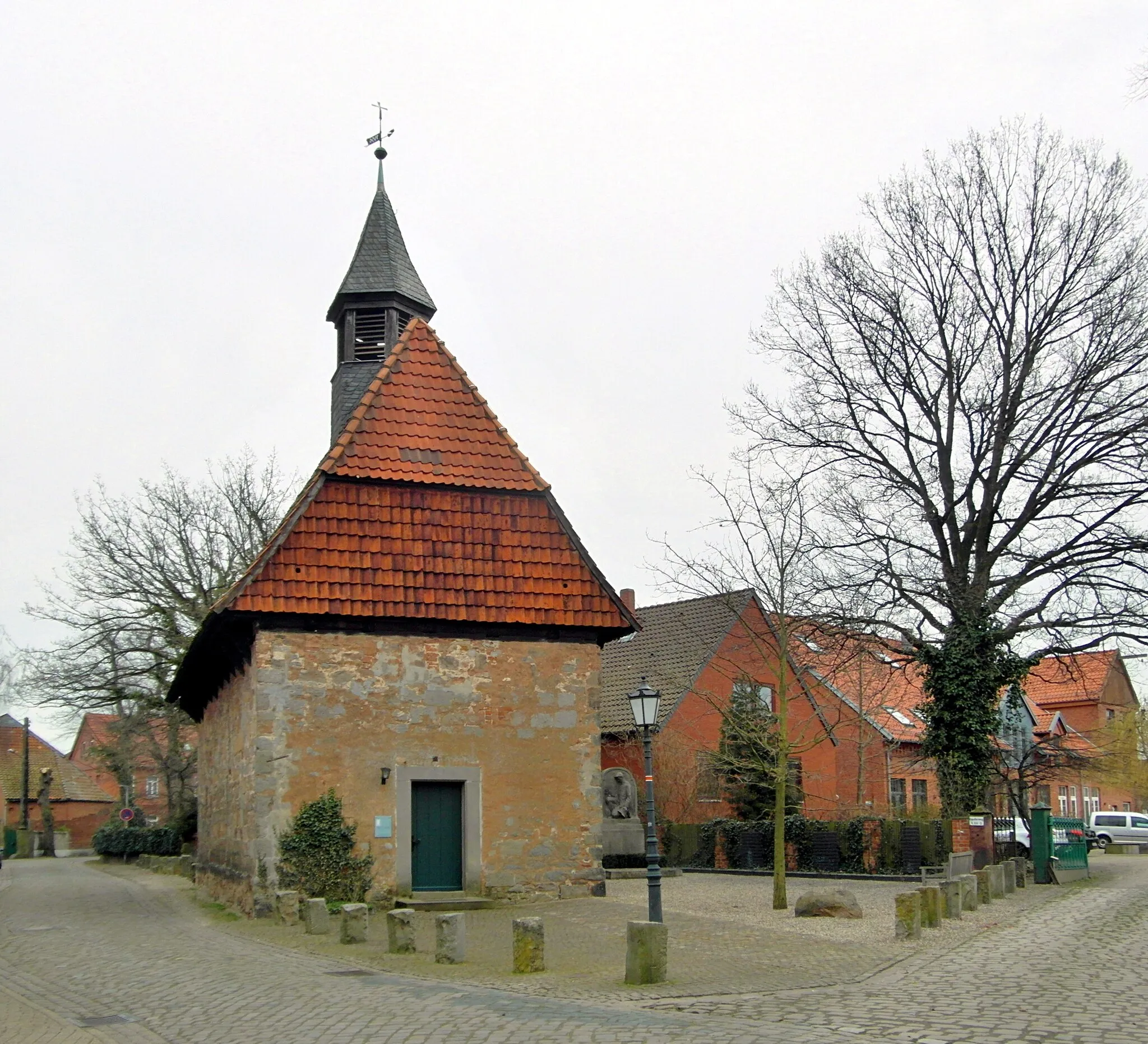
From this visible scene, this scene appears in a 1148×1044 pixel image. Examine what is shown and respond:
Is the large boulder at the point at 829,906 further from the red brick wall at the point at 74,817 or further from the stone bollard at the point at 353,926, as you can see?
the red brick wall at the point at 74,817

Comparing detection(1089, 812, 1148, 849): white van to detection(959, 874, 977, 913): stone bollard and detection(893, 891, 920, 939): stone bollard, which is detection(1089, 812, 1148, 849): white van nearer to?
detection(959, 874, 977, 913): stone bollard

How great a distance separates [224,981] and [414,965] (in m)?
1.83

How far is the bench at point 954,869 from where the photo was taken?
71.6 feet

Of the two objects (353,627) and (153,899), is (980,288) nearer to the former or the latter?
(353,627)

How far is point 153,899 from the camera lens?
23.6m

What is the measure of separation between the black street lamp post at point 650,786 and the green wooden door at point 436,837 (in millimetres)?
4994

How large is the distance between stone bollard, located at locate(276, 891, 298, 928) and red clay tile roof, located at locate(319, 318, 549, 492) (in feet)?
20.5

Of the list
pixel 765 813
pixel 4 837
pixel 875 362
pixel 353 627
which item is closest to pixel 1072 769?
pixel 765 813

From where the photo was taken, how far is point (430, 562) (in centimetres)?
1934

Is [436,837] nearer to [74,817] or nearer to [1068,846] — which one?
[1068,846]

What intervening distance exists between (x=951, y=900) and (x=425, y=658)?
27.2 ft

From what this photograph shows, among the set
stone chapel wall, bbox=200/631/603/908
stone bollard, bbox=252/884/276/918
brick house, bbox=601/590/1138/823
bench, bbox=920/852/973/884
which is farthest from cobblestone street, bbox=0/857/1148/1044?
brick house, bbox=601/590/1138/823

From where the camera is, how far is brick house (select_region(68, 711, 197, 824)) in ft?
149

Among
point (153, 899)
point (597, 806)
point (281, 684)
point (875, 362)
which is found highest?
point (875, 362)
